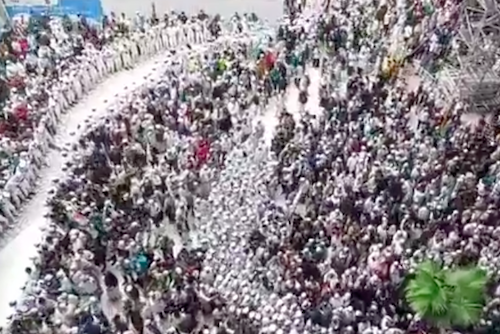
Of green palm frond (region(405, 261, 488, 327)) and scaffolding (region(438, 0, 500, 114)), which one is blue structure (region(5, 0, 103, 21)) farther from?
green palm frond (region(405, 261, 488, 327))

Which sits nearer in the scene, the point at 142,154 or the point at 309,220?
the point at 309,220

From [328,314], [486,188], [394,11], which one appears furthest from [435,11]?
[328,314]

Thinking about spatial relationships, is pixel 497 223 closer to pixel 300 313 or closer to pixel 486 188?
pixel 486 188

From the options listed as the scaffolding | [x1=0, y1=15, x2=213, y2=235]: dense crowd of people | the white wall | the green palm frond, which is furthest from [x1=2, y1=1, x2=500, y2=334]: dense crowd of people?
the white wall

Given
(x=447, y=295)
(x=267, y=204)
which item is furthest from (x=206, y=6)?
(x=447, y=295)

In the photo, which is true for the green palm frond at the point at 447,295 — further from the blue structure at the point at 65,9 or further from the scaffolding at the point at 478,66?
the blue structure at the point at 65,9

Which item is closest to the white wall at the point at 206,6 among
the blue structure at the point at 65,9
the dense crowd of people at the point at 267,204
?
the blue structure at the point at 65,9
